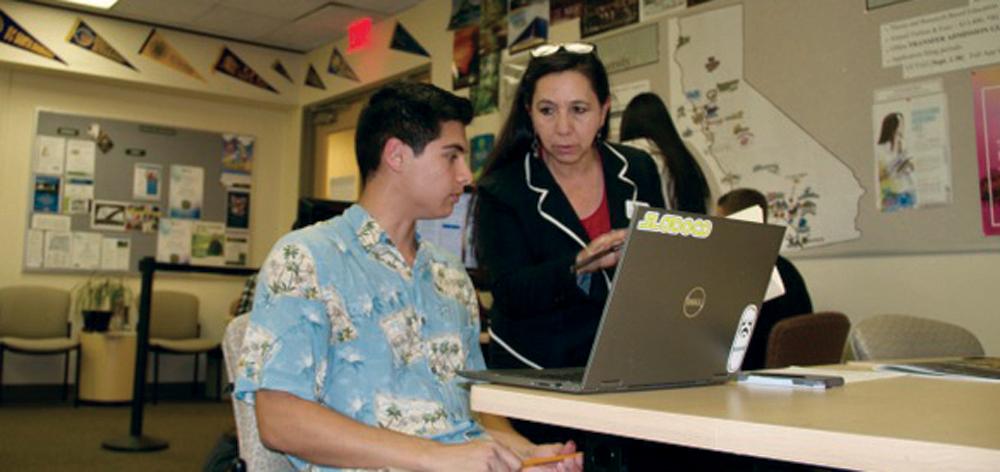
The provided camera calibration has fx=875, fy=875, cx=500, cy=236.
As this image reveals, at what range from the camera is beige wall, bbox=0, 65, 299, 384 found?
20.5 ft

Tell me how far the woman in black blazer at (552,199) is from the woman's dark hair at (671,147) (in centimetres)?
28

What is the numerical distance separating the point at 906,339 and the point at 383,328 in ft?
4.40

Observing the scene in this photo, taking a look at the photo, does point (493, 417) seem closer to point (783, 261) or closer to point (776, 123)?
point (783, 261)

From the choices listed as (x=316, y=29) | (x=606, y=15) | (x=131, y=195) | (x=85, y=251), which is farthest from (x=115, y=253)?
(x=606, y=15)

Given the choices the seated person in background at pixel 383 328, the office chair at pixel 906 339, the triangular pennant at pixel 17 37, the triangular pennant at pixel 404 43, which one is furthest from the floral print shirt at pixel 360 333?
the triangular pennant at pixel 17 37

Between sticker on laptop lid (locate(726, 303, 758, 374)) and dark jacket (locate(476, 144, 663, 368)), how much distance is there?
1.06ft

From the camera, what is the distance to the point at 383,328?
139cm

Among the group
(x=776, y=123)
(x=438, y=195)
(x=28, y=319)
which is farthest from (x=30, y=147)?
(x=438, y=195)

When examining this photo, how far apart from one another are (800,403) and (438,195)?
0.76 m

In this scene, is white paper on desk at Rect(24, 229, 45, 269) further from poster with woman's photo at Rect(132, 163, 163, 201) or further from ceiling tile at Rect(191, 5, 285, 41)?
ceiling tile at Rect(191, 5, 285, 41)

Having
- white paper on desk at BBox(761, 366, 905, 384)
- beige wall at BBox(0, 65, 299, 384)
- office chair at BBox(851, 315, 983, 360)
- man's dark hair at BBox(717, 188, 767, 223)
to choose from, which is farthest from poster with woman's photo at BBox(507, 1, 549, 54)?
white paper on desk at BBox(761, 366, 905, 384)

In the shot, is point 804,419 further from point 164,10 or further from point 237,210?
point 237,210

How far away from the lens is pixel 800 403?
0.96 m

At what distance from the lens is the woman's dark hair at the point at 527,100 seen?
5.67ft
